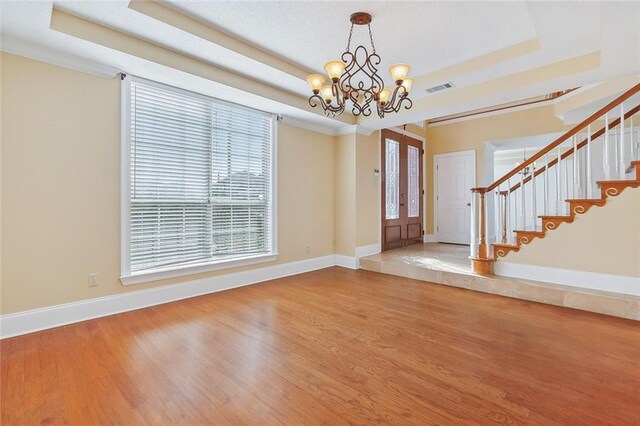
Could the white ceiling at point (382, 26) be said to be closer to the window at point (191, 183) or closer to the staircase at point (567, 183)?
the window at point (191, 183)

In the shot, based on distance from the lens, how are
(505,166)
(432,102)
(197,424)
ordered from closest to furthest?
(197,424), (432,102), (505,166)

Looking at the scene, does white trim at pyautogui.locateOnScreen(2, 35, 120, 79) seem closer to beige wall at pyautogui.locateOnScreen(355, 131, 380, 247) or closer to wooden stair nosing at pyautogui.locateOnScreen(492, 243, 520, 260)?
beige wall at pyautogui.locateOnScreen(355, 131, 380, 247)

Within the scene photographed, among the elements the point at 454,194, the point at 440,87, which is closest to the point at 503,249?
the point at 440,87

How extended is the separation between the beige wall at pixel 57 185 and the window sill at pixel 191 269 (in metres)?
0.09

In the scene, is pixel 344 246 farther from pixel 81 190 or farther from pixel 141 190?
pixel 81 190

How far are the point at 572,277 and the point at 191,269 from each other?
4623 mm

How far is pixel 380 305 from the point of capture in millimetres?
3355

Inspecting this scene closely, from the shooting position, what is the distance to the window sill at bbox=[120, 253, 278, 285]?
3232mm

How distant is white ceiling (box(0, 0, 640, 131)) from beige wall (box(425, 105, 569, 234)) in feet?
9.07

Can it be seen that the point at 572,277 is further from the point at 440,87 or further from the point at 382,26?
the point at 382,26

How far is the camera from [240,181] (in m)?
4.20

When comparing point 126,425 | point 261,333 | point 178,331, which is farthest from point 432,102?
point 126,425

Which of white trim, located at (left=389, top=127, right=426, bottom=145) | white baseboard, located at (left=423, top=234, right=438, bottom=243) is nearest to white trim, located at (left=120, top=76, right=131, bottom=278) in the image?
white trim, located at (left=389, top=127, right=426, bottom=145)

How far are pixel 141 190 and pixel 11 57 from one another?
150 centimetres
